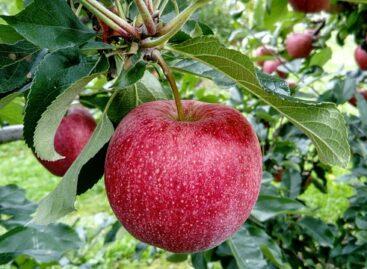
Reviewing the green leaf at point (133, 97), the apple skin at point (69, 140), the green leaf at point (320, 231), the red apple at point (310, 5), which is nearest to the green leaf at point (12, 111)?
the apple skin at point (69, 140)

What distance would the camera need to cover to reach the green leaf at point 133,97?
0.95 m

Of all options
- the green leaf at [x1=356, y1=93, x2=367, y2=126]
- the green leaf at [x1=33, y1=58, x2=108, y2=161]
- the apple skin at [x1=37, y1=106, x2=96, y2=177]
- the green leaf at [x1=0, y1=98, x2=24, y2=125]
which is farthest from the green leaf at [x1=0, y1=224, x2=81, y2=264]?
the green leaf at [x1=356, y1=93, x2=367, y2=126]

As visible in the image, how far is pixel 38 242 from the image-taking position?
4.41ft

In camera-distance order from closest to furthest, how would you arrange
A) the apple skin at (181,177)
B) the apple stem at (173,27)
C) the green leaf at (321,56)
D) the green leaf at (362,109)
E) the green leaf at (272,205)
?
the apple stem at (173,27) < the apple skin at (181,177) < the green leaf at (272,205) < the green leaf at (362,109) < the green leaf at (321,56)

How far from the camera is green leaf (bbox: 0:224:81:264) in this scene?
1.23m

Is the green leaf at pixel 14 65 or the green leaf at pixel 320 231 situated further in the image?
the green leaf at pixel 320 231

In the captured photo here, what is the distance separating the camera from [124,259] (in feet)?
11.8

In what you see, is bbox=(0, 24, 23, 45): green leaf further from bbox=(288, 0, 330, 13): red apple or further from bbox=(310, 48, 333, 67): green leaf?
bbox=(288, 0, 330, 13): red apple

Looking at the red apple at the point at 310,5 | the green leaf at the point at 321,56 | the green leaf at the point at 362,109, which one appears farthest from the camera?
the red apple at the point at 310,5

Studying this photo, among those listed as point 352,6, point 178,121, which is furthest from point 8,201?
point 352,6

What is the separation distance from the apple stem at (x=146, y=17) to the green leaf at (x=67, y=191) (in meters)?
0.19

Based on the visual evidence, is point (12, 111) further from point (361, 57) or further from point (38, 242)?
point (361, 57)

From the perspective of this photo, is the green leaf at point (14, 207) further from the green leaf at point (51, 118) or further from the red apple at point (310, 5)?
the red apple at point (310, 5)

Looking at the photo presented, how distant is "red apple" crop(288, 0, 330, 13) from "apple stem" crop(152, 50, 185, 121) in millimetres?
1681
